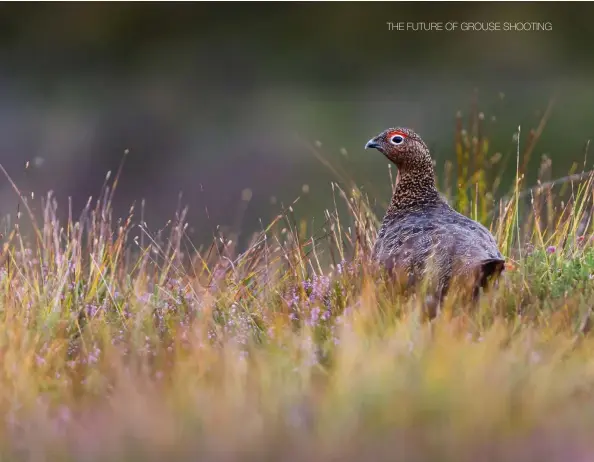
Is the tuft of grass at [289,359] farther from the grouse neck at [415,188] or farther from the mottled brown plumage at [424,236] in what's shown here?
the grouse neck at [415,188]

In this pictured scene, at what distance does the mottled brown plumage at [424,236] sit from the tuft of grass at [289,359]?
0.41ft

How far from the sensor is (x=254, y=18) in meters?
18.7

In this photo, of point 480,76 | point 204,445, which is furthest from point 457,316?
point 480,76

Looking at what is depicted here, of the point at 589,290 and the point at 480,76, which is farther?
the point at 480,76

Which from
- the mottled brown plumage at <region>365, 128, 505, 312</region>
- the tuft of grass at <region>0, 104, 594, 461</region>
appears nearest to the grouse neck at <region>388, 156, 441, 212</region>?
the mottled brown plumage at <region>365, 128, 505, 312</region>

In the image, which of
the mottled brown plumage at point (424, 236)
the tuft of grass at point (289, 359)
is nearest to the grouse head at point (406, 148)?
the mottled brown plumage at point (424, 236)

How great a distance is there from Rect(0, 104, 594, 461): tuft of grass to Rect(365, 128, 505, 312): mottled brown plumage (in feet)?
0.41

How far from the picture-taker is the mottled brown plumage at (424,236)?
3.63m

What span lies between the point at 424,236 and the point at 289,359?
125 cm

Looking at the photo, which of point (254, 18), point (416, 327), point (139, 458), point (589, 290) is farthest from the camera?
point (254, 18)

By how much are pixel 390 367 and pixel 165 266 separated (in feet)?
5.52

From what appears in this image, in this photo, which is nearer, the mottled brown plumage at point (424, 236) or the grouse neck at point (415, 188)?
the mottled brown plumage at point (424, 236)

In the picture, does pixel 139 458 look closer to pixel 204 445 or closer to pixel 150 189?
pixel 204 445

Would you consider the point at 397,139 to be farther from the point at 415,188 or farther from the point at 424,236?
the point at 424,236
